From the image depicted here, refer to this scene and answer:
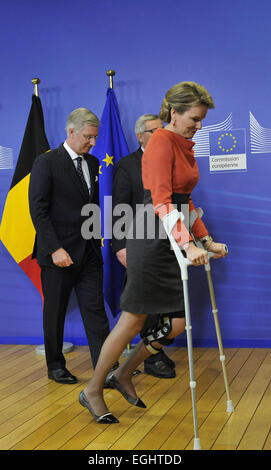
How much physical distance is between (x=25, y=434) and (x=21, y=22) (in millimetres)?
3043

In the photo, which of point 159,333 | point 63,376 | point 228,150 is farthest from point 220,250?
point 228,150

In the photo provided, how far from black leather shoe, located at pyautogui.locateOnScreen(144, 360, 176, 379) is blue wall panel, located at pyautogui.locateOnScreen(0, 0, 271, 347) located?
732 millimetres

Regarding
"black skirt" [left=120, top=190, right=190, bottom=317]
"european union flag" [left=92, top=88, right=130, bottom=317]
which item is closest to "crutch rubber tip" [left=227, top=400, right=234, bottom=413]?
"black skirt" [left=120, top=190, right=190, bottom=317]

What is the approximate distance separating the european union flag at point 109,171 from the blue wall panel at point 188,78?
182mm

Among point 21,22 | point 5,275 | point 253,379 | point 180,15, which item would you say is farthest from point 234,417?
point 21,22

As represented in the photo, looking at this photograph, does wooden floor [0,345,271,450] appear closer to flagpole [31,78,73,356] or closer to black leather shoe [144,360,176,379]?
black leather shoe [144,360,176,379]

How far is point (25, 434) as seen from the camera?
8.71 feet

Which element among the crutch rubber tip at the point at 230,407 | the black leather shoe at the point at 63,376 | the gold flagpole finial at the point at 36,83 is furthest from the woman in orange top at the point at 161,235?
the gold flagpole finial at the point at 36,83

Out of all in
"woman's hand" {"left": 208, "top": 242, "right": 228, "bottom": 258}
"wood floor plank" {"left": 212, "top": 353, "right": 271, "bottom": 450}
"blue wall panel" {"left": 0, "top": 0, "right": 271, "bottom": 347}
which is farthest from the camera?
"blue wall panel" {"left": 0, "top": 0, "right": 271, "bottom": 347}

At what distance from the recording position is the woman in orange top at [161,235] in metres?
2.43

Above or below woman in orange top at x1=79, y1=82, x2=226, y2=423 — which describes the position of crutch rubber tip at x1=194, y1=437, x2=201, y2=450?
below

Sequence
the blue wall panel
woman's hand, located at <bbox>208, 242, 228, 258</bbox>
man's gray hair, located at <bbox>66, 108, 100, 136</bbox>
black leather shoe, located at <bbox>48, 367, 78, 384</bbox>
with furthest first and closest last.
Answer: the blue wall panel < black leather shoe, located at <bbox>48, 367, 78, 384</bbox> < man's gray hair, located at <bbox>66, 108, 100, 136</bbox> < woman's hand, located at <bbox>208, 242, 228, 258</bbox>

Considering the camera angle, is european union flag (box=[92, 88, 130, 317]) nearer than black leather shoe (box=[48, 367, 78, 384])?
No

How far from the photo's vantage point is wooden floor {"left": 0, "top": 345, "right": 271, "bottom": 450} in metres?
2.51
